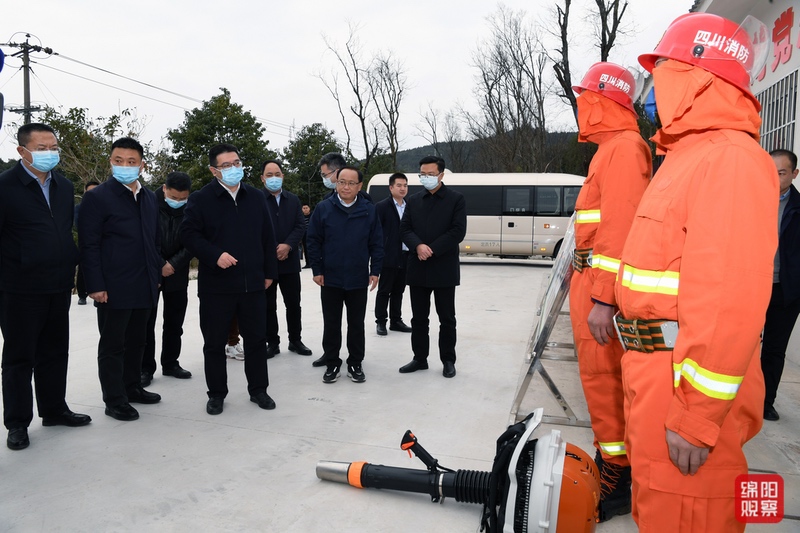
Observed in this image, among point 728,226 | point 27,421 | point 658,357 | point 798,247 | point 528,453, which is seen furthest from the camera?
point 798,247

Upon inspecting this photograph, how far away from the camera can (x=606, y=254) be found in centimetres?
290

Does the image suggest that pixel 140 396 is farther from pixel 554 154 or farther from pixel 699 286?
pixel 554 154

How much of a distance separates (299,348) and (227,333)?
1.68m

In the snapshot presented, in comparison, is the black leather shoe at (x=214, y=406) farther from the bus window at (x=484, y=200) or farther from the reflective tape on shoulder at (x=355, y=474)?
the bus window at (x=484, y=200)

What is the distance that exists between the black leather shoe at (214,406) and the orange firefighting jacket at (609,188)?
2.75 metres

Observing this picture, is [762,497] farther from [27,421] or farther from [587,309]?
[27,421]

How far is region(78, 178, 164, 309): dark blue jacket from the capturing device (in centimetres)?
391

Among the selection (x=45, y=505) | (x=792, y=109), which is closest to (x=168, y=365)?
A: (x=45, y=505)

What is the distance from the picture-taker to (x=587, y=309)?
3070mm

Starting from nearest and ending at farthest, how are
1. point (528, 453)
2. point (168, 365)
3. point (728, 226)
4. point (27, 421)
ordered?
1. point (728, 226)
2. point (528, 453)
3. point (27, 421)
4. point (168, 365)

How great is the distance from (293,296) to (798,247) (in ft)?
14.1

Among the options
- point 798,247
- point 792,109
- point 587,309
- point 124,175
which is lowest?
point 587,309

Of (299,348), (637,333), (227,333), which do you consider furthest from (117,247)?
(637,333)

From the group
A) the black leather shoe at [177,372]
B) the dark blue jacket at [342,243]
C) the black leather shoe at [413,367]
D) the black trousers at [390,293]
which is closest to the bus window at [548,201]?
the black trousers at [390,293]
